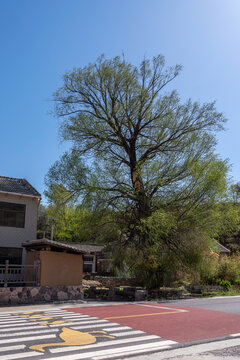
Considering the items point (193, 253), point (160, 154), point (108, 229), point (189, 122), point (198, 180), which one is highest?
point (189, 122)

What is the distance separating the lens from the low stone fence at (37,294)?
15.8 metres

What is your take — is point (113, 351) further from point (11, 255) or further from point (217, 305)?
point (11, 255)

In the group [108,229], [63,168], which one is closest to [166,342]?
[108,229]

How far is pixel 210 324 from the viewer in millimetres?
10586

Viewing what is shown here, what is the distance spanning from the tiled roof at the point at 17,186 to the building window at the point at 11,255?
148 inches

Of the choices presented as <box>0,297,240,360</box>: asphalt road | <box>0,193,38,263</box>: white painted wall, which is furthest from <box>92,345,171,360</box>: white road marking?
<box>0,193,38,263</box>: white painted wall

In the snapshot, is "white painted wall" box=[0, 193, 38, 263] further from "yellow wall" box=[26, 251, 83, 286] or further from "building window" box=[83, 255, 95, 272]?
"building window" box=[83, 255, 95, 272]

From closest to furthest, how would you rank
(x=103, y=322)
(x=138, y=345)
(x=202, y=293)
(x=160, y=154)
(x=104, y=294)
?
(x=138, y=345), (x=103, y=322), (x=104, y=294), (x=202, y=293), (x=160, y=154)

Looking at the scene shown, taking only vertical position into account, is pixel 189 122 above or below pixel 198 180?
above

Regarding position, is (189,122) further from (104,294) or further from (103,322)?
(103,322)

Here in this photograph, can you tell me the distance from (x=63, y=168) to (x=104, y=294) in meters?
8.80

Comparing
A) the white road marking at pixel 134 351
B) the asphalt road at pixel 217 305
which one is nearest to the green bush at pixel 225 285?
the asphalt road at pixel 217 305

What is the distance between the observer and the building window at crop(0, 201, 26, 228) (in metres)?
21.7

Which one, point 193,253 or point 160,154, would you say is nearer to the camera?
point 193,253
